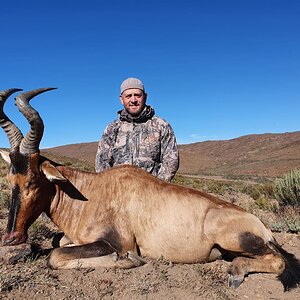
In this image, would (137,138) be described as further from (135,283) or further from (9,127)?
(135,283)

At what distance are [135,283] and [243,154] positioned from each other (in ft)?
261

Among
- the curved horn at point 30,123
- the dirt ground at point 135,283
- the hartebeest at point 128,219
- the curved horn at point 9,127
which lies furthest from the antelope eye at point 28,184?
the dirt ground at point 135,283

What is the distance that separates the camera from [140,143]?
802 cm

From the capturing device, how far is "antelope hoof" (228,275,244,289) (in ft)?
16.6

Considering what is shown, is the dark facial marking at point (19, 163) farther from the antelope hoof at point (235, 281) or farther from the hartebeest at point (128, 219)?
the antelope hoof at point (235, 281)

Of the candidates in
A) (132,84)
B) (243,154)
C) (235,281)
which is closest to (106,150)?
(132,84)

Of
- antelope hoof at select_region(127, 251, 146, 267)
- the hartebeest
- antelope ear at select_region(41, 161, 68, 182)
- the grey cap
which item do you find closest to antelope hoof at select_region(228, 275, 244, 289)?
the hartebeest

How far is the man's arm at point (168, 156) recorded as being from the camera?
25.5 ft

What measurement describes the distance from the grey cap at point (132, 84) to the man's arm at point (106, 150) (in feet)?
2.88

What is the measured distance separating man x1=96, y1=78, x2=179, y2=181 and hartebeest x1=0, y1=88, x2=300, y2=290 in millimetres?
2146

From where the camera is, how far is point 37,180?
541 centimetres

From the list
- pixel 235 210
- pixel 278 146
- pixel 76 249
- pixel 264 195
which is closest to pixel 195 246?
pixel 235 210

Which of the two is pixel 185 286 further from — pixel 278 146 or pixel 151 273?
pixel 278 146

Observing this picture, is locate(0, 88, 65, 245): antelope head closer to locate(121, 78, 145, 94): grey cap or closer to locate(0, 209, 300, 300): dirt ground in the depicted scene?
locate(0, 209, 300, 300): dirt ground
